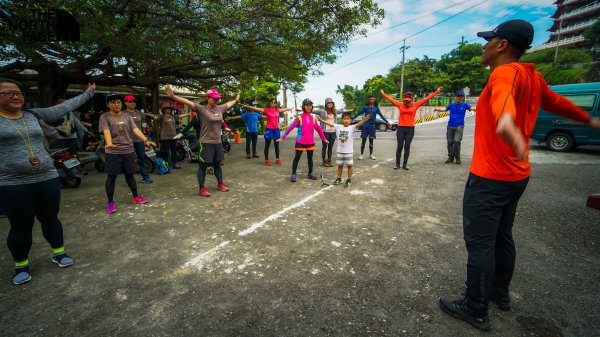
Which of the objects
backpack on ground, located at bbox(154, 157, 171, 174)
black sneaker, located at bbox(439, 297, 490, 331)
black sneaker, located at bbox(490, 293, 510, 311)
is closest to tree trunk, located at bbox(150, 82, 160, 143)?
backpack on ground, located at bbox(154, 157, 171, 174)

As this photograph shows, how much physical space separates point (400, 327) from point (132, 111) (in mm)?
6846

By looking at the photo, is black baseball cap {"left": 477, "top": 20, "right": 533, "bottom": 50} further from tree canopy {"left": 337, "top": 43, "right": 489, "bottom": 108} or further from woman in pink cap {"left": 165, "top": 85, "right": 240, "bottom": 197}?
tree canopy {"left": 337, "top": 43, "right": 489, "bottom": 108}

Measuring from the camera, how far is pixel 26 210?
273cm

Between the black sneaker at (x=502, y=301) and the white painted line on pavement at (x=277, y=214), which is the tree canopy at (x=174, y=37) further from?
the black sneaker at (x=502, y=301)

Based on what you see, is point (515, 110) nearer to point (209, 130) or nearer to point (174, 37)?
point (209, 130)

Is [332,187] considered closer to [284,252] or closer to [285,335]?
[284,252]

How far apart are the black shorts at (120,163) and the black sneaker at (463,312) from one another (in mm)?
4972

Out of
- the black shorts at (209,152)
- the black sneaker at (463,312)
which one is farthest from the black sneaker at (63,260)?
the black sneaker at (463,312)

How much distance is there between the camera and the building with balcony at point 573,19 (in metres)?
43.7

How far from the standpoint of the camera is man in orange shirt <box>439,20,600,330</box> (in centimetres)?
189

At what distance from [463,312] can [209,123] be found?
15.8ft

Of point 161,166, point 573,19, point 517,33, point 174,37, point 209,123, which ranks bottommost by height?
point 161,166

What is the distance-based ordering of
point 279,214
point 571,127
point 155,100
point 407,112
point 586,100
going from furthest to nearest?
point 155,100 < point 571,127 < point 586,100 < point 407,112 < point 279,214

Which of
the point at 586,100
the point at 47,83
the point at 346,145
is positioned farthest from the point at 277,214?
the point at 586,100
